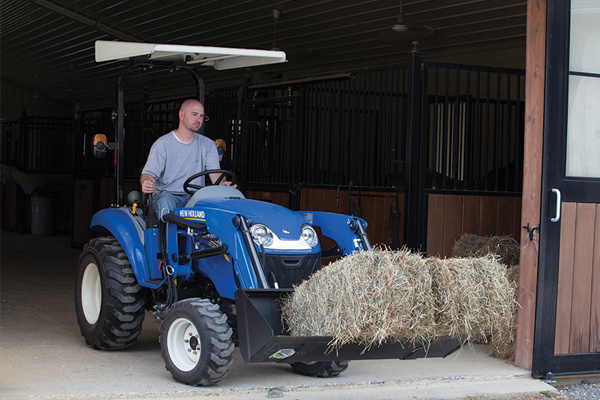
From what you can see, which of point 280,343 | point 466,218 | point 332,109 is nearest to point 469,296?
point 280,343

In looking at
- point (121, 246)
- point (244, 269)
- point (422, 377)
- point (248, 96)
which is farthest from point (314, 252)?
point (248, 96)

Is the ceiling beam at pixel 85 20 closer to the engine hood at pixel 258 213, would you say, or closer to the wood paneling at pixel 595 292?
the engine hood at pixel 258 213

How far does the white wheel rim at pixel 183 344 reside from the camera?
3744mm

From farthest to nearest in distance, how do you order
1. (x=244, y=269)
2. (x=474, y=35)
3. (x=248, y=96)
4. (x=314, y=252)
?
(x=474, y=35), (x=248, y=96), (x=314, y=252), (x=244, y=269)

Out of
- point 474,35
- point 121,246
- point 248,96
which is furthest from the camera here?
point 474,35

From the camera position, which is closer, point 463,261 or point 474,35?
point 463,261

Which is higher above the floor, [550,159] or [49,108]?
[49,108]

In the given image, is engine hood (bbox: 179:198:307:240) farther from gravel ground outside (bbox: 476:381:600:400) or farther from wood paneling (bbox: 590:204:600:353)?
wood paneling (bbox: 590:204:600:353)

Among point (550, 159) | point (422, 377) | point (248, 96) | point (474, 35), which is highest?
point (474, 35)

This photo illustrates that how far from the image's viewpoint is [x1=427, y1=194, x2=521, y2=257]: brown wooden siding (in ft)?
18.8

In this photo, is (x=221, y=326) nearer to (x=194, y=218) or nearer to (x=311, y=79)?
(x=194, y=218)

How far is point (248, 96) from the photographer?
787 centimetres

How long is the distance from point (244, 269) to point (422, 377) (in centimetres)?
135

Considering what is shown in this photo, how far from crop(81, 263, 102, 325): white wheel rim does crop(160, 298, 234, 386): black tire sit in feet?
3.58
